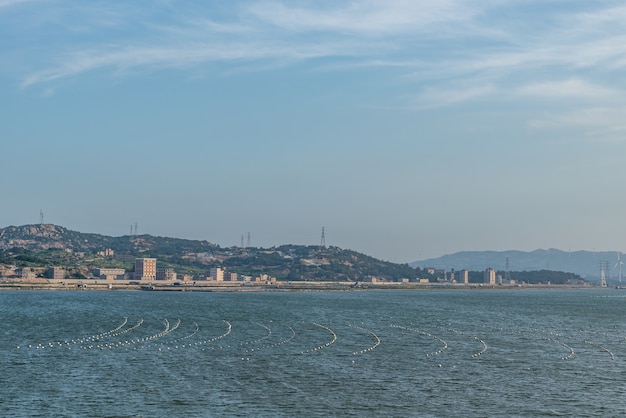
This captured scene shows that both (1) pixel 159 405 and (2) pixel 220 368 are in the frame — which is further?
(2) pixel 220 368

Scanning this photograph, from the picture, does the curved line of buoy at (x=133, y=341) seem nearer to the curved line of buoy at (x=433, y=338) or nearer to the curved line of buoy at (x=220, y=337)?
the curved line of buoy at (x=220, y=337)

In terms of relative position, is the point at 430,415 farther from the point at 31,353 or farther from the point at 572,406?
the point at 31,353

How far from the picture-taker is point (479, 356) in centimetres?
8188

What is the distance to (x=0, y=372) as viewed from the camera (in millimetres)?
67062

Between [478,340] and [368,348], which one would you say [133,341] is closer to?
[368,348]

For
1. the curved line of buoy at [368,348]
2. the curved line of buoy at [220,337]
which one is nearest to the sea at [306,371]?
the curved line of buoy at [368,348]

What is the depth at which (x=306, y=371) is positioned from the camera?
69625mm

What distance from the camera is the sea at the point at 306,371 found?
5431 centimetres

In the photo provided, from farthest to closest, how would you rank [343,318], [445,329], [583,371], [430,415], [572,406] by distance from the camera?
[343,318], [445,329], [583,371], [572,406], [430,415]

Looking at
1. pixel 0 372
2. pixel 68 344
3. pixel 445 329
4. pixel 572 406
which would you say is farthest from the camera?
pixel 445 329

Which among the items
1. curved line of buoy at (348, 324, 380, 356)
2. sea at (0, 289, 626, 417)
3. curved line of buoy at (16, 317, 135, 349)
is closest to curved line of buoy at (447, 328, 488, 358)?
sea at (0, 289, 626, 417)

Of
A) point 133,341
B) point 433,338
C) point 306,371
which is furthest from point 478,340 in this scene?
point 133,341

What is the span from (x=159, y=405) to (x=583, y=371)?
125 ft

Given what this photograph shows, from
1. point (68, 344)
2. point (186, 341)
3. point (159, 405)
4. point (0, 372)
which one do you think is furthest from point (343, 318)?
point (159, 405)
